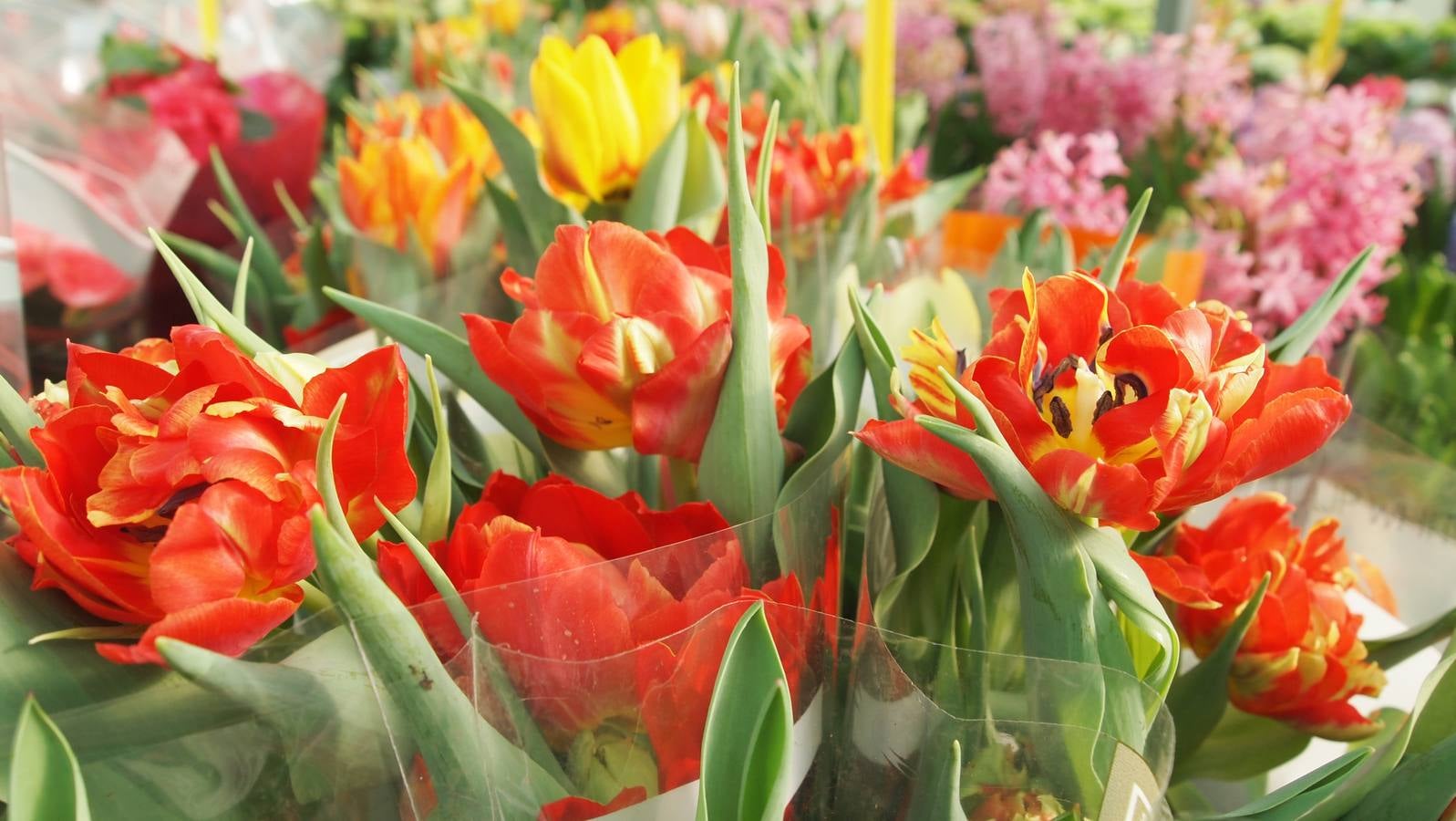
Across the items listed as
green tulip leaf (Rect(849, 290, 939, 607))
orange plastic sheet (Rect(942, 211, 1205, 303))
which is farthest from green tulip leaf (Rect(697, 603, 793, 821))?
orange plastic sheet (Rect(942, 211, 1205, 303))

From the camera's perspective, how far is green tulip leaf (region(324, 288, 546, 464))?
45 cm

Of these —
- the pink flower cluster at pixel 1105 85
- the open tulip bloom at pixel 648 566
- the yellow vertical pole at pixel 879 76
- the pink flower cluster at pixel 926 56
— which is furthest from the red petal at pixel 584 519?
the pink flower cluster at pixel 926 56

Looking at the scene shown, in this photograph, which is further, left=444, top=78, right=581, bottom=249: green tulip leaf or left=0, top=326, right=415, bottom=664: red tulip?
left=444, top=78, right=581, bottom=249: green tulip leaf

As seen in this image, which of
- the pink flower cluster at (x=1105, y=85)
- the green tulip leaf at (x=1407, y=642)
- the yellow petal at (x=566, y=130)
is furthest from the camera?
the pink flower cluster at (x=1105, y=85)

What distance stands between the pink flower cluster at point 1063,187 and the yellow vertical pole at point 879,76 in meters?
0.10

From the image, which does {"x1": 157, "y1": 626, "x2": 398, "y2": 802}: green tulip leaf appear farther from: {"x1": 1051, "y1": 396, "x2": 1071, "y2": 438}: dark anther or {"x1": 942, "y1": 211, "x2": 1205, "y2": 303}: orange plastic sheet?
{"x1": 942, "y1": 211, "x2": 1205, "y2": 303}: orange plastic sheet

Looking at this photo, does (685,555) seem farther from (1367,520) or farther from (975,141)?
(975,141)

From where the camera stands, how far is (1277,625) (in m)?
0.49

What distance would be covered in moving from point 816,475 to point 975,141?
135cm

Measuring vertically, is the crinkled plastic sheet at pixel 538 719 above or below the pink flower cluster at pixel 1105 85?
above

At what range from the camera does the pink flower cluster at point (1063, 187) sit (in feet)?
3.19

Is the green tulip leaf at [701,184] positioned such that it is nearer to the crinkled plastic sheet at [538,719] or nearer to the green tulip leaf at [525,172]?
the green tulip leaf at [525,172]

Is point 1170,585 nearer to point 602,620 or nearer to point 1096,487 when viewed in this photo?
point 1096,487

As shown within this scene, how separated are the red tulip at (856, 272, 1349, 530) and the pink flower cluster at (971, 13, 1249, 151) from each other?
1.02 meters
